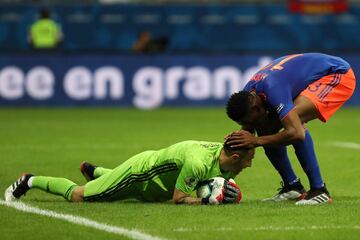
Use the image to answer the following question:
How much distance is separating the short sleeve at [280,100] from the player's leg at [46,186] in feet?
6.56

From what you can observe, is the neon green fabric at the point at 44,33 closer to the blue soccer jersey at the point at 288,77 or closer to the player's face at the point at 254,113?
the blue soccer jersey at the point at 288,77

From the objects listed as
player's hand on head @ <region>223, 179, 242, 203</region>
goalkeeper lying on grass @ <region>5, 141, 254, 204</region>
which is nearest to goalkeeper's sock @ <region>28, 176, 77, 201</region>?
goalkeeper lying on grass @ <region>5, 141, 254, 204</region>

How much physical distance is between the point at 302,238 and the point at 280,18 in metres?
24.2

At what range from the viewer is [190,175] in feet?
31.1

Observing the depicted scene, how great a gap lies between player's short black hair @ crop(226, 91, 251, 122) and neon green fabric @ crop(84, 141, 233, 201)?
0.39 m

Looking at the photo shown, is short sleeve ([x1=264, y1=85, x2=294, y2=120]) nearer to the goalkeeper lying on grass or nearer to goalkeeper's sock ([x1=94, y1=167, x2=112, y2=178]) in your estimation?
the goalkeeper lying on grass

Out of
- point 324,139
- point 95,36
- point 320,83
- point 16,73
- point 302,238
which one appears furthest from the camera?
point 95,36

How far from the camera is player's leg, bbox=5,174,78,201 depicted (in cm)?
1008

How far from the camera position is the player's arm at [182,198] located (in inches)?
377

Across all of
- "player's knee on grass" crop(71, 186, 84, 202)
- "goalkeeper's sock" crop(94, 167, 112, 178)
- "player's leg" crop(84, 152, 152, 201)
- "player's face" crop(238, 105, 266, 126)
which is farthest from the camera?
"goalkeeper's sock" crop(94, 167, 112, 178)

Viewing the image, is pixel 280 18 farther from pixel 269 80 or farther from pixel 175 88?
pixel 269 80

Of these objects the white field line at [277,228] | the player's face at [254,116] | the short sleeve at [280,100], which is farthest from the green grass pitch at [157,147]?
the short sleeve at [280,100]

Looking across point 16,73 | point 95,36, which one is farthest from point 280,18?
point 16,73

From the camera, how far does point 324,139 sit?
1853 cm
